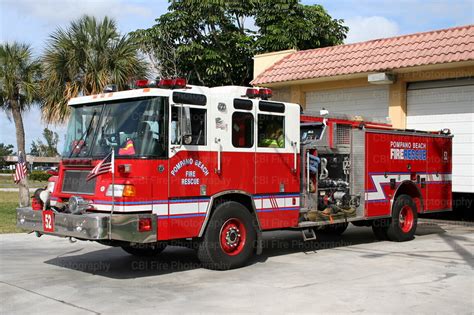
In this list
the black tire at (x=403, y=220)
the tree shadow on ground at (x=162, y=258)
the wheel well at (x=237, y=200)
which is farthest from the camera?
the black tire at (x=403, y=220)

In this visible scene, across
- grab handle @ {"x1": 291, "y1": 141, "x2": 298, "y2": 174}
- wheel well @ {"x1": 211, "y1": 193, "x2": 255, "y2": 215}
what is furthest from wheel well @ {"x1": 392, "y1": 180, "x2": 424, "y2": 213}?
wheel well @ {"x1": 211, "y1": 193, "x2": 255, "y2": 215}

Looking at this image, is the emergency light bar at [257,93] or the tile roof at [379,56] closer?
A: the emergency light bar at [257,93]

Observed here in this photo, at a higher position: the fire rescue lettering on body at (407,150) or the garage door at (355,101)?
the garage door at (355,101)

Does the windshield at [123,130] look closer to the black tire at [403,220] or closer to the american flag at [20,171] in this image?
the black tire at [403,220]

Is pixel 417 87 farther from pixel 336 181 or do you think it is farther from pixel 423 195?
pixel 336 181

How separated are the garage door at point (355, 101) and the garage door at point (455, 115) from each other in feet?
3.76

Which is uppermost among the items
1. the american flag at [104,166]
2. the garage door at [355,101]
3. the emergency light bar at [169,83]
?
the garage door at [355,101]

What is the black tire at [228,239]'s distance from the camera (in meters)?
8.79

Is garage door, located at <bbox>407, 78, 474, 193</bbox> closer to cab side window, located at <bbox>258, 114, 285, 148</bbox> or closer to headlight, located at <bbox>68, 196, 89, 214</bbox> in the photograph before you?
cab side window, located at <bbox>258, 114, 285, 148</bbox>

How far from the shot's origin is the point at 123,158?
805cm

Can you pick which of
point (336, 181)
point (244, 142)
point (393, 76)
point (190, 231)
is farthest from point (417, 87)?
point (190, 231)

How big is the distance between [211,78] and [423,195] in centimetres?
1269

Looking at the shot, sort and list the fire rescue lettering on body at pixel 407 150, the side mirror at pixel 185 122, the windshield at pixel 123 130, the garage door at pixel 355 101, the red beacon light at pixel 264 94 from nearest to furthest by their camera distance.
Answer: the windshield at pixel 123 130 → the side mirror at pixel 185 122 → the red beacon light at pixel 264 94 → the fire rescue lettering on body at pixel 407 150 → the garage door at pixel 355 101

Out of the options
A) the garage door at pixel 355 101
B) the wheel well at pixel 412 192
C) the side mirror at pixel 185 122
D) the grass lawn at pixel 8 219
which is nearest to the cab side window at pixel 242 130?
the side mirror at pixel 185 122
